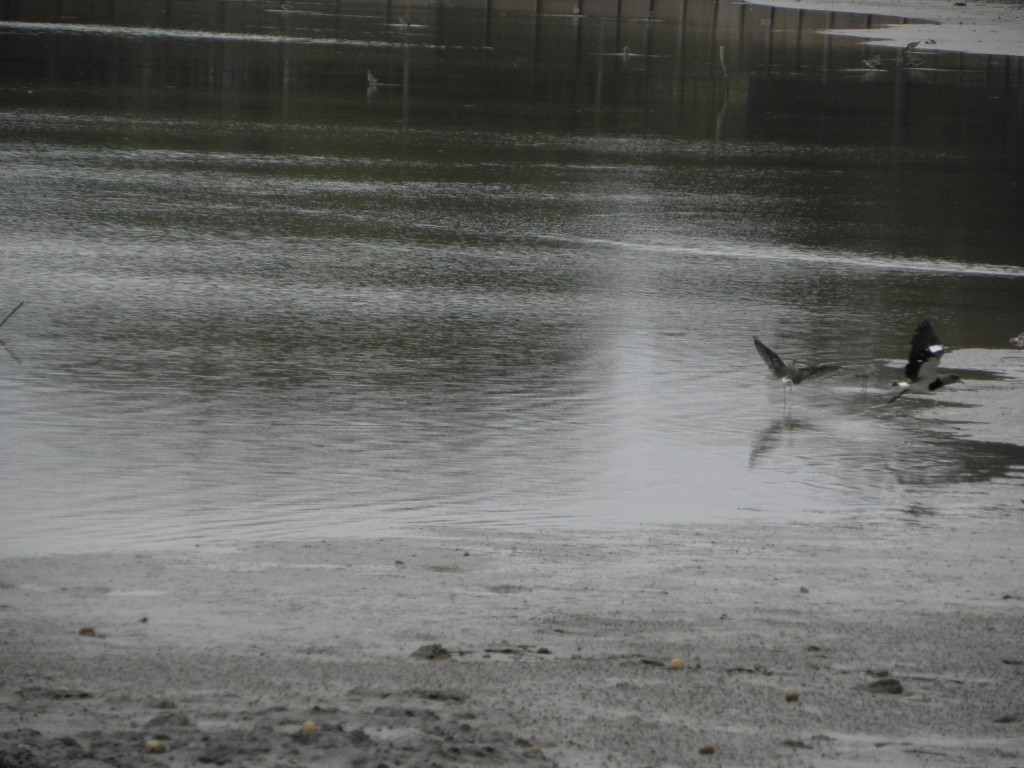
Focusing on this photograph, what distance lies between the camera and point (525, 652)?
634 centimetres

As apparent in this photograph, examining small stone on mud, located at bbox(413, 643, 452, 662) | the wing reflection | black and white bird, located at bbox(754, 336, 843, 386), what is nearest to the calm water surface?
the wing reflection

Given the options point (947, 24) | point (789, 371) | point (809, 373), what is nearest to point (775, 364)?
point (789, 371)

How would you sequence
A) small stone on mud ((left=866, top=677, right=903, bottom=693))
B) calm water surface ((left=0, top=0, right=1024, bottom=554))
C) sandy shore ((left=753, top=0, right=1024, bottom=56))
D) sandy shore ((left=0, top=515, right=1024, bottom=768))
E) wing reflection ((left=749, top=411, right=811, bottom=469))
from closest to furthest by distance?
sandy shore ((left=0, top=515, right=1024, bottom=768))
small stone on mud ((left=866, top=677, right=903, bottom=693))
calm water surface ((left=0, top=0, right=1024, bottom=554))
wing reflection ((left=749, top=411, right=811, bottom=469))
sandy shore ((left=753, top=0, right=1024, bottom=56))

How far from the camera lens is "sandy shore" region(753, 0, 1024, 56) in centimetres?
5744

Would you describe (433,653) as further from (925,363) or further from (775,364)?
(775,364)

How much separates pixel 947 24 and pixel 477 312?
58.3 meters

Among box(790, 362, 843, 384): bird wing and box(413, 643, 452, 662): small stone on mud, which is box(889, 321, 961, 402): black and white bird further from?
box(413, 643, 452, 662): small stone on mud

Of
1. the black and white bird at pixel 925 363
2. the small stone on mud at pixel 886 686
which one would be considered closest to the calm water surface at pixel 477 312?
the black and white bird at pixel 925 363

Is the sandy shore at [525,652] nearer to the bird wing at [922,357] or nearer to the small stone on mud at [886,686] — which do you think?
the small stone on mud at [886,686]

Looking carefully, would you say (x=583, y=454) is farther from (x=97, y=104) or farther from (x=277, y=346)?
(x=97, y=104)

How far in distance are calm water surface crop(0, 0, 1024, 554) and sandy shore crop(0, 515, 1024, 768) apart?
0.86 metres

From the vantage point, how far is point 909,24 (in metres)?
69.5

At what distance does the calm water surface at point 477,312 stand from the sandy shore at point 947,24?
27283mm

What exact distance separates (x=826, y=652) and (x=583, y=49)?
45248mm
